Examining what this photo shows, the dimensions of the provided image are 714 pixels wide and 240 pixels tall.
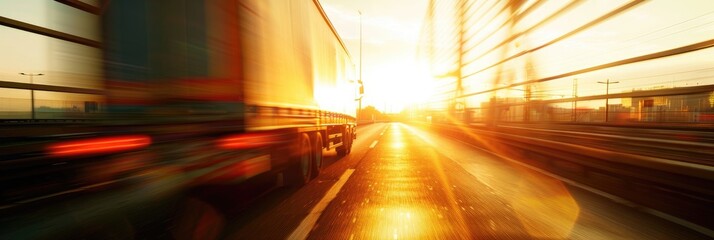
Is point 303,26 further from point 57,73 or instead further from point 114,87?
point 57,73

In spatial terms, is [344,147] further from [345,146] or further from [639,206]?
[639,206]

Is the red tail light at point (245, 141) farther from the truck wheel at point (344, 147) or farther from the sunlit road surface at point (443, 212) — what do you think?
the truck wheel at point (344, 147)

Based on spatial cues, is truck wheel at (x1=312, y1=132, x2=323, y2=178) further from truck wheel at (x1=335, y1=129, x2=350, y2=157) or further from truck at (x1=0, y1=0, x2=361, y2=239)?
truck wheel at (x1=335, y1=129, x2=350, y2=157)

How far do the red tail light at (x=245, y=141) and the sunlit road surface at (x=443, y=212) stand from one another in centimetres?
80

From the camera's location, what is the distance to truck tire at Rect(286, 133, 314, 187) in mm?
6969

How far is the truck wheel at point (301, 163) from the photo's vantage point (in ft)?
23.0

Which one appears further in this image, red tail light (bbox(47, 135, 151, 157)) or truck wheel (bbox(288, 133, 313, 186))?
truck wheel (bbox(288, 133, 313, 186))

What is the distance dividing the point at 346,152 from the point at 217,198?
916 cm

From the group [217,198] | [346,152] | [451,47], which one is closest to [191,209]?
[217,198]

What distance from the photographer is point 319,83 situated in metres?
8.88

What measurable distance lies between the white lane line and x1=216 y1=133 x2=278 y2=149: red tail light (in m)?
0.94

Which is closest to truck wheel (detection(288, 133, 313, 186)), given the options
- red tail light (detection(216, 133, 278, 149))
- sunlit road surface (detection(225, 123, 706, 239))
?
sunlit road surface (detection(225, 123, 706, 239))

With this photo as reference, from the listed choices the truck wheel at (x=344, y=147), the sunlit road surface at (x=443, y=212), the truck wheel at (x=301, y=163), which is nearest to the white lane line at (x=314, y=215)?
the sunlit road surface at (x=443, y=212)

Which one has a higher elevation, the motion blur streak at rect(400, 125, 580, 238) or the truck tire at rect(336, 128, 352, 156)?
the truck tire at rect(336, 128, 352, 156)
